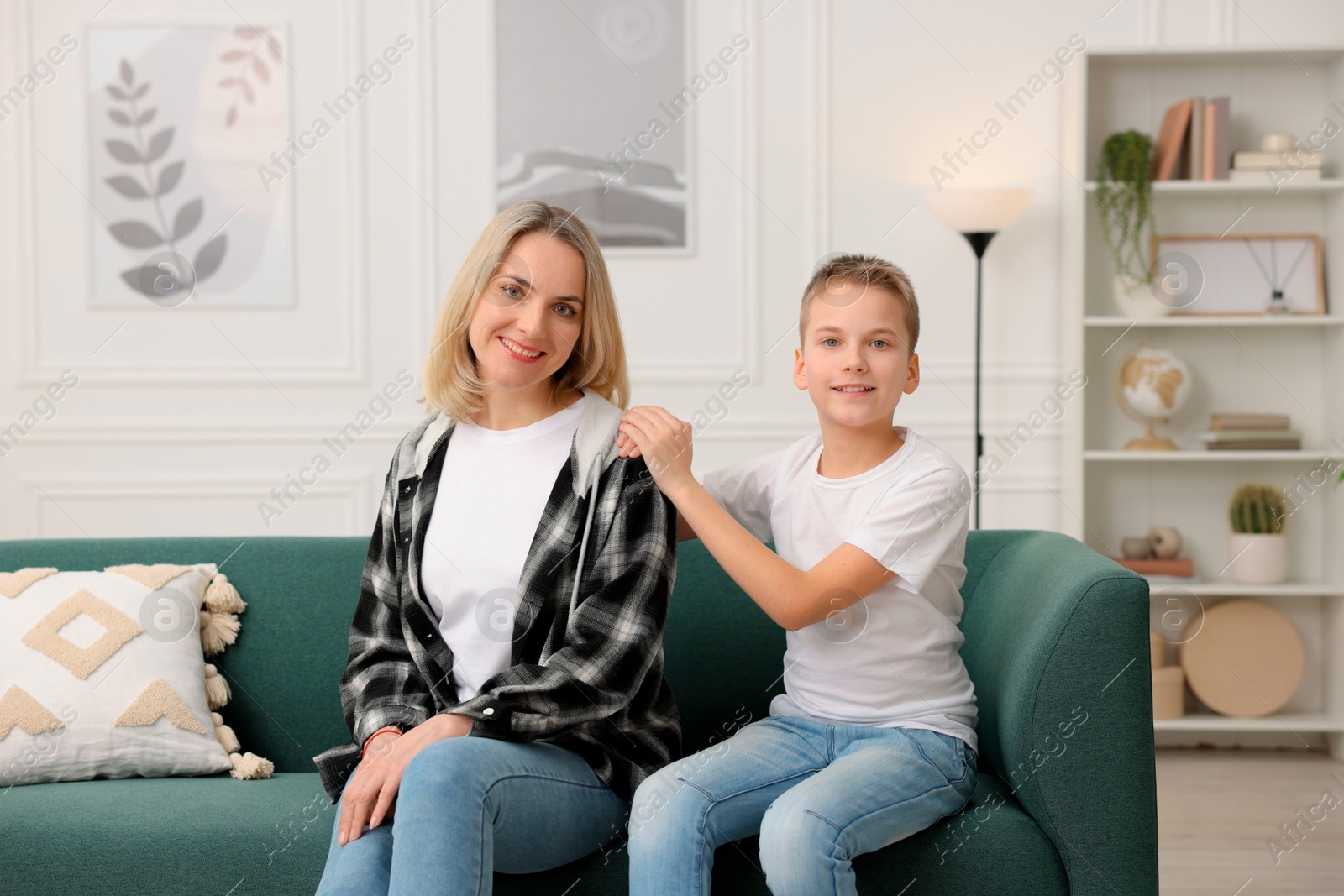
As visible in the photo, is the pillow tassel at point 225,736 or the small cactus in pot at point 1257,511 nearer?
the pillow tassel at point 225,736

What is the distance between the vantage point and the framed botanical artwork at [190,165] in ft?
11.1

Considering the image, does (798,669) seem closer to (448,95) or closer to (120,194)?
(448,95)

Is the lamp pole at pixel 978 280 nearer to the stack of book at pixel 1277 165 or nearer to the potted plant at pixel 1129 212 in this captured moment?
the potted plant at pixel 1129 212

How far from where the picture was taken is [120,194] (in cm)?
343

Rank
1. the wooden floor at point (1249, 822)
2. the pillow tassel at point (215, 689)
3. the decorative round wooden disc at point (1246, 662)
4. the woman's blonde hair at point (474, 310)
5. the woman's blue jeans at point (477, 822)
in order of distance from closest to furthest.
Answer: the woman's blue jeans at point (477, 822) → the woman's blonde hair at point (474, 310) → the pillow tassel at point (215, 689) → the wooden floor at point (1249, 822) → the decorative round wooden disc at point (1246, 662)

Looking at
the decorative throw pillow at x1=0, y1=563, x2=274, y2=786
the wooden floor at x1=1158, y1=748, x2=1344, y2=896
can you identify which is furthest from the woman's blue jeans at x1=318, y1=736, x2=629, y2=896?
the wooden floor at x1=1158, y1=748, x2=1344, y2=896

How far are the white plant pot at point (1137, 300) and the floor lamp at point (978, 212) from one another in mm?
375

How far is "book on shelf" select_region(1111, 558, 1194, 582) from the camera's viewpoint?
10.5 feet

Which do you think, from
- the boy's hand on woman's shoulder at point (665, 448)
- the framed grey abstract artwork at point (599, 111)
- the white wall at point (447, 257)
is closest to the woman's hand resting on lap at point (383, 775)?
the boy's hand on woman's shoulder at point (665, 448)

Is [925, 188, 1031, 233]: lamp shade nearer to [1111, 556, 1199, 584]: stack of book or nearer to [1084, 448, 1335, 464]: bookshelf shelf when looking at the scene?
[1084, 448, 1335, 464]: bookshelf shelf

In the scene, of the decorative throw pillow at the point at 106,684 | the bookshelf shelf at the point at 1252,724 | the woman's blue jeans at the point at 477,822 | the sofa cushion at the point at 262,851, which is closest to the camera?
the woman's blue jeans at the point at 477,822

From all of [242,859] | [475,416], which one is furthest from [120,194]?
[242,859]

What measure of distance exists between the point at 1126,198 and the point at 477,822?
2.78 meters

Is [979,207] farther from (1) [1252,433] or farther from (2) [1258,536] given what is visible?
(2) [1258,536]
